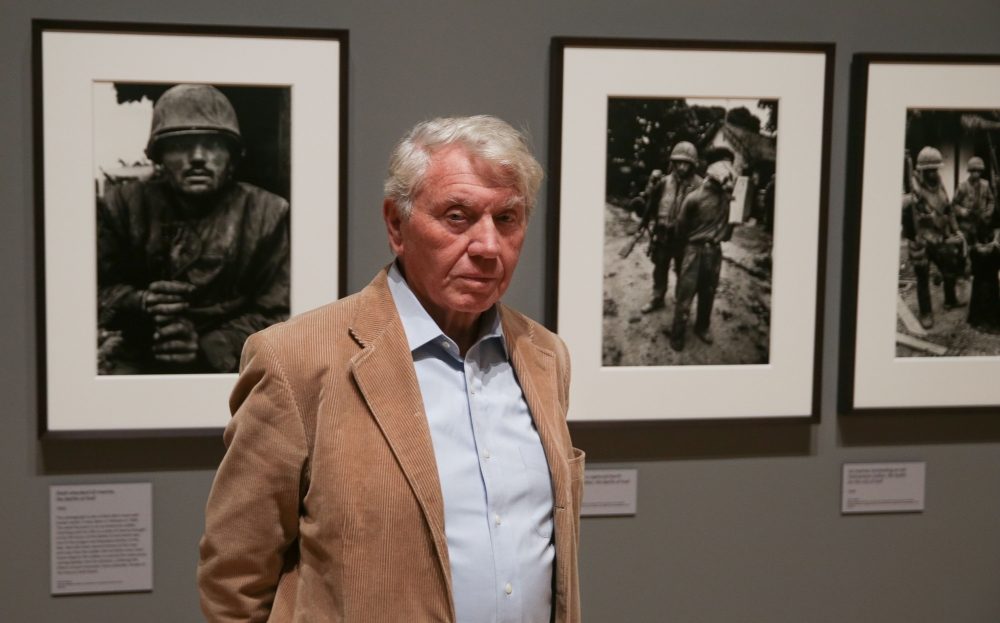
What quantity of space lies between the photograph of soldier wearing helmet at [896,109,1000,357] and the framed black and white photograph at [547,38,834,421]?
0.23 m

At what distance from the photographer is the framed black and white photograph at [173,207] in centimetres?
196

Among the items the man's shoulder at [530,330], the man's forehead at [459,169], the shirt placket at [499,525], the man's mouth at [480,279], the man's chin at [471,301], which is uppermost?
the man's forehead at [459,169]

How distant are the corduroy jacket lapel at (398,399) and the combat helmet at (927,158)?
143 cm

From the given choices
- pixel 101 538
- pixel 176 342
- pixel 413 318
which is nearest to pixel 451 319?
pixel 413 318

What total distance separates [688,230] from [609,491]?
63 cm

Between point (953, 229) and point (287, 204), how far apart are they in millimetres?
1554

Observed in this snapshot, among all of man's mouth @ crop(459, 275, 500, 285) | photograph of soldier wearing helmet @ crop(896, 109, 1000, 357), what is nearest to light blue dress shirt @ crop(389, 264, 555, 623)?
man's mouth @ crop(459, 275, 500, 285)

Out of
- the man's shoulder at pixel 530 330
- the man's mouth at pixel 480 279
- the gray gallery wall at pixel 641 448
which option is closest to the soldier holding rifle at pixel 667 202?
the gray gallery wall at pixel 641 448

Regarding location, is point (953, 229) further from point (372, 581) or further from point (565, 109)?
point (372, 581)

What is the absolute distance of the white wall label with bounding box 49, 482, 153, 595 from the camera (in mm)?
2068

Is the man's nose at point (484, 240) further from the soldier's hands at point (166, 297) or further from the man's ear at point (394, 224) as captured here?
the soldier's hands at point (166, 297)

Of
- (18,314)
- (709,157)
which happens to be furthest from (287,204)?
(709,157)

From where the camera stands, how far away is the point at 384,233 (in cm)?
213

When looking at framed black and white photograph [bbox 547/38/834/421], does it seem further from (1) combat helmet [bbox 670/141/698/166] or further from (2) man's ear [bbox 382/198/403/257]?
(2) man's ear [bbox 382/198/403/257]
